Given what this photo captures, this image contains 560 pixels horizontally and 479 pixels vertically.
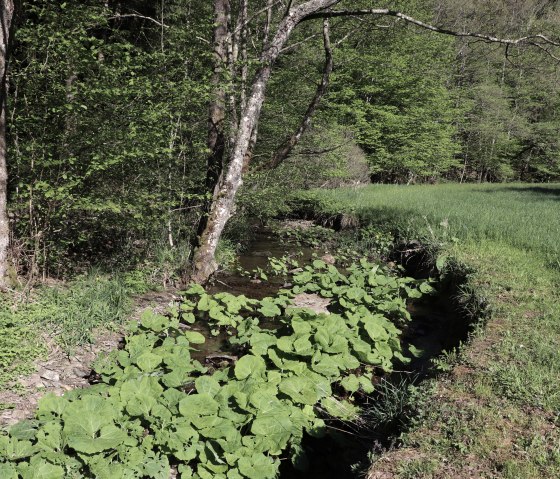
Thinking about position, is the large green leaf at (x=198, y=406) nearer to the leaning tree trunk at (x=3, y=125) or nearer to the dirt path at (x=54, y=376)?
the dirt path at (x=54, y=376)

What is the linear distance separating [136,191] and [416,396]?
465cm

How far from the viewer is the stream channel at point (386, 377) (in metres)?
3.42

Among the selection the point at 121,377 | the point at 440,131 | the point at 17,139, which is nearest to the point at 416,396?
the point at 121,377

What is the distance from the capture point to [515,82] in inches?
1502

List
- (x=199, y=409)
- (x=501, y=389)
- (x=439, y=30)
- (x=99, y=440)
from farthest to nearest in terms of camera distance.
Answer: (x=439, y=30) < (x=501, y=389) < (x=199, y=409) < (x=99, y=440)

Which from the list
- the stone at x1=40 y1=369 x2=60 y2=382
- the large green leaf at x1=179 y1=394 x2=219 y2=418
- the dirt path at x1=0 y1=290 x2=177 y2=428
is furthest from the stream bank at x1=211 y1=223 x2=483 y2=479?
the stone at x1=40 y1=369 x2=60 y2=382

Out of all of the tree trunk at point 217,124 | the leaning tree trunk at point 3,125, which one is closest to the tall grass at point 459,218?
the tree trunk at point 217,124

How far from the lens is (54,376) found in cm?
414

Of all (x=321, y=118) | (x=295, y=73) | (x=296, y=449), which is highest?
(x=295, y=73)

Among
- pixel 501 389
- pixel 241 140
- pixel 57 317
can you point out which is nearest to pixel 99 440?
pixel 57 317

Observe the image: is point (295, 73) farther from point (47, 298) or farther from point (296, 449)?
point (296, 449)

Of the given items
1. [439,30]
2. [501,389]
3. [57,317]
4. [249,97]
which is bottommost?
[57,317]

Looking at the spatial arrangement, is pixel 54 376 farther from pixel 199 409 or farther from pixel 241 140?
pixel 241 140

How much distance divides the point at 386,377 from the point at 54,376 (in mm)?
3453
